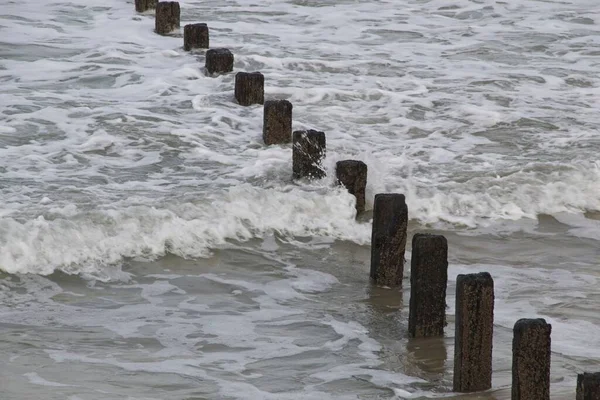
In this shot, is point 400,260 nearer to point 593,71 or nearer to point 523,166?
point 523,166

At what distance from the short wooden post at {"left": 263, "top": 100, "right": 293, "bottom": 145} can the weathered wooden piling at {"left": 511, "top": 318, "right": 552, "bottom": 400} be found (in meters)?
5.50

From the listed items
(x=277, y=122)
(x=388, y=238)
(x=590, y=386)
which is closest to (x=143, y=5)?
(x=277, y=122)

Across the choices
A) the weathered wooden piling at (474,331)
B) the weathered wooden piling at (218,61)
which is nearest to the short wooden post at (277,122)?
the weathered wooden piling at (218,61)

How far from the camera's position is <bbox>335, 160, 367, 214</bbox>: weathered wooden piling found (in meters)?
7.86

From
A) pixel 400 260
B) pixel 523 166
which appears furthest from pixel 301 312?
pixel 523 166

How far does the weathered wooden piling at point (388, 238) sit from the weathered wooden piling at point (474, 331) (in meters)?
1.59

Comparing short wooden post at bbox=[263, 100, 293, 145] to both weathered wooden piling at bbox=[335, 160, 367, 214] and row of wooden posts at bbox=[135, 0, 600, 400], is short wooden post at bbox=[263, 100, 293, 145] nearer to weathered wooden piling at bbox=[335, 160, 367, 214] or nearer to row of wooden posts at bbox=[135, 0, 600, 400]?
row of wooden posts at bbox=[135, 0, 600, 400]

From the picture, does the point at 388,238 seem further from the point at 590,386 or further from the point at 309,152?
the point at 590,386

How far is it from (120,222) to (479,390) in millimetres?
3371

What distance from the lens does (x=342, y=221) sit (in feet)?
25.4

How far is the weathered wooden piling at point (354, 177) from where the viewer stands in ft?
25.8

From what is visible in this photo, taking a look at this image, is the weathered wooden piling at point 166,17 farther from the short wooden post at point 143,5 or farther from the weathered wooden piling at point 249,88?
the weathered wooden piling at point 249,88

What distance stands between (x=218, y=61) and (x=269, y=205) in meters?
4.47

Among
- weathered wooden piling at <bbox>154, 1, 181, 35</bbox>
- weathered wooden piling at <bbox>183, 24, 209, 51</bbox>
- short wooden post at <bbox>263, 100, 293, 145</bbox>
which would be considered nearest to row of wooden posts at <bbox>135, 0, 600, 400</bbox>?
short wooden post at <bbox>263, 100, 293, 145</bbox>
